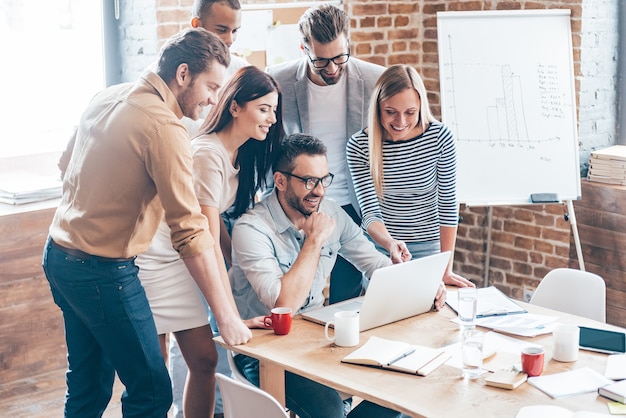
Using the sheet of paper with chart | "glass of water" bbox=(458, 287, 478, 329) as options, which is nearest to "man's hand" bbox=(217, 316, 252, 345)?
"glass of water" bbox=(458, 287, 478, 329)

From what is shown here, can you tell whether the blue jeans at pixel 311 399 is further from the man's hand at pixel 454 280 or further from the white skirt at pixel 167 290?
the man's hand at pixel 454 280

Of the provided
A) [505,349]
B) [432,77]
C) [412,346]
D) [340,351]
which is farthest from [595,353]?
[432,77]

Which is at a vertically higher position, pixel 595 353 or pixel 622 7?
pixel 622 7

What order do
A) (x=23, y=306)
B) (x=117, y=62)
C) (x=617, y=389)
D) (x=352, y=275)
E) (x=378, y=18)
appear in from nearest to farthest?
(x=617, y=389), (x=352, y=275), (x=23, y=306), (x=117, y=62), (x=378, y=18)

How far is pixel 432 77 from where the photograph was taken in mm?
4957

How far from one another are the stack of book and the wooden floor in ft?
8.49

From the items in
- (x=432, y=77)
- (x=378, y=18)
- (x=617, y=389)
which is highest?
(x=378, y=18)

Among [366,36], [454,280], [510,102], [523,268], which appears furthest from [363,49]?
[454,280]

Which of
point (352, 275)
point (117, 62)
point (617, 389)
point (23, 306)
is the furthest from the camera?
point (117, 62)

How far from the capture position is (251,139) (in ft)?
9.77

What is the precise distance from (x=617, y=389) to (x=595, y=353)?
0.31 meters

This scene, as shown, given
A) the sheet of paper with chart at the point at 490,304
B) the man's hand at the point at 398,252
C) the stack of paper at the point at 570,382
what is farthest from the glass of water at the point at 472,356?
the man's hand at the point at 398,252

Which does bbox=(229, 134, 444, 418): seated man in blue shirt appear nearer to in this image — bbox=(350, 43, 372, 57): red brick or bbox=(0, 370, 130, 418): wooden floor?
bbox=(0, 370, 130, 418): wooden floor

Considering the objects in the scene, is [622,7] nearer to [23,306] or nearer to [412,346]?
[412,346]
